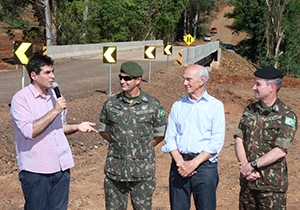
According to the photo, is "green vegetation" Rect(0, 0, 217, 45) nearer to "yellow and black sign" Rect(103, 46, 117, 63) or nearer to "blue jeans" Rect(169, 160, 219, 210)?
"yellow and black sign" Rect(103, 46, 117, 63)

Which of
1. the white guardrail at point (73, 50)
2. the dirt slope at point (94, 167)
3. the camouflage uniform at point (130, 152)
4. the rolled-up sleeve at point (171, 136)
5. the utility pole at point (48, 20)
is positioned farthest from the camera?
the utility pole at point (48, 20)

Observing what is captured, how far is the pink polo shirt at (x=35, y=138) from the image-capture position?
344 cm

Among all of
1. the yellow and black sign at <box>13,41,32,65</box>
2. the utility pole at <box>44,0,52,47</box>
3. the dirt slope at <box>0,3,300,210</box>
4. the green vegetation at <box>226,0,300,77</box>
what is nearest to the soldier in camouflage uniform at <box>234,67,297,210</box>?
the dirt slope at <box>0,3,300,210</box>

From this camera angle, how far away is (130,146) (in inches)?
148

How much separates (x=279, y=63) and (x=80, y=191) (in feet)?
140

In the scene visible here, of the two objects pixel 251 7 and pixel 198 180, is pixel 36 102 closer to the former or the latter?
pixel 198 180

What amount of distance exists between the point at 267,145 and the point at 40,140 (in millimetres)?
2399

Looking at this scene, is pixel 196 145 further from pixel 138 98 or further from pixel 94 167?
pixel 94 167

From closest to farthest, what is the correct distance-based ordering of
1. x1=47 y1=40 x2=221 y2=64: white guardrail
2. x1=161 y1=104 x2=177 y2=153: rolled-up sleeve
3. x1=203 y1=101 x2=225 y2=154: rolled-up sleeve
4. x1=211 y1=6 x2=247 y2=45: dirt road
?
1. x1=203 y1=101 x2=225 y2=154: rolled-up sleeve
2. x1=161 y1=104 x2=177 y2=153: rolled-up sleeve
3. x1=47 y1=40 x2=221 y2=64: white guardrail
4. x1=211 y1=6 x2=247 y2=45: dirt road

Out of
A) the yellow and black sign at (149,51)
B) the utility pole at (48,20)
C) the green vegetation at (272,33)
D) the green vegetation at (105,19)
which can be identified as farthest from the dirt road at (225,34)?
the yellow and black sign at (149,51)

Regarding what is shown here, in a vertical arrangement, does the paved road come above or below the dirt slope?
below

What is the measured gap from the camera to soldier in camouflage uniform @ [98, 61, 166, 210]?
3.73 m

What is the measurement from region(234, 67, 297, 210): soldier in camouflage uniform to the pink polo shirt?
2.01 m

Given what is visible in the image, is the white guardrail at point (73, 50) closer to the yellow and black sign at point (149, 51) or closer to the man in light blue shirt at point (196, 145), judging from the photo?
the yellow and black sign at point (149, 51)
